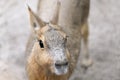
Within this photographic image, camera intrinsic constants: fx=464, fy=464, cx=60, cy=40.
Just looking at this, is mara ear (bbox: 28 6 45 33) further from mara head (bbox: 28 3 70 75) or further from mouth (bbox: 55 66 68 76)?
mouth (bbox: 55 66 68 76)

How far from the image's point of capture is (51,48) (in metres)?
5.09

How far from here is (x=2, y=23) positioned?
8.05 metres

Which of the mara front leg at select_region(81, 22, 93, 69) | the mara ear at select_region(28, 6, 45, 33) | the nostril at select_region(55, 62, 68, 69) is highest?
the mara ear at select_region(28, 6, 45, 33)

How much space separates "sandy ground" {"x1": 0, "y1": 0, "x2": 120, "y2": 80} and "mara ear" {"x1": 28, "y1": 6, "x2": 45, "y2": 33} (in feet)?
3.99

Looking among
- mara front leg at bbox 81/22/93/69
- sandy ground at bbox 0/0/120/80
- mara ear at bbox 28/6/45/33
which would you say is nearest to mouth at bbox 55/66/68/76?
mara ear at bbox 28/6/45/33

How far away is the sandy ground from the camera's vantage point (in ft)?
23.7

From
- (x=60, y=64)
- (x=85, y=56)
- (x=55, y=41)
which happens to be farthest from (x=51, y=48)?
(x=85, y=56)

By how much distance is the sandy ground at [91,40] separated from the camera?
285 inches

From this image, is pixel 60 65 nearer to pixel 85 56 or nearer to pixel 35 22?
pixel 35 22

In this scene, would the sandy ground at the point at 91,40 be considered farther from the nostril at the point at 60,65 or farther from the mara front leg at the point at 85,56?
the nostril at the point at 60,65

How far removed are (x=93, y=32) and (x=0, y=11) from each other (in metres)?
1.71

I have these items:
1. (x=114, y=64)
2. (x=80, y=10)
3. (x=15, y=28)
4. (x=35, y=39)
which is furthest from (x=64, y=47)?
(x=15, y=28)

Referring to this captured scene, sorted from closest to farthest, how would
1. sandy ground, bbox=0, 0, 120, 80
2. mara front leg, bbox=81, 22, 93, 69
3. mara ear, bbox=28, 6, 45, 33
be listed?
mara ear, bbox=28, 6, 45, 33, sandy ground, bbox=0, 0, 120, 80, mara front leg, bbox=81, 22, 93, 69

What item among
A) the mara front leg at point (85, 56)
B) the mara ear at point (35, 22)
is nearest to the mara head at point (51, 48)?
the mara ear at point (35, 22)
